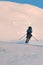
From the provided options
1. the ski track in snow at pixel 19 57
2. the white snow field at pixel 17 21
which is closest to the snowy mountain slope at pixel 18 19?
the white snow field at pixel 17 21

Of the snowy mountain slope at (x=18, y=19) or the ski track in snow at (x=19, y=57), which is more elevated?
the ski track in snow at (x=19, y=57)

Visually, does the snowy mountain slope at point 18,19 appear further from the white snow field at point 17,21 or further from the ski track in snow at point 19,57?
the ski track in snow at point 19,57

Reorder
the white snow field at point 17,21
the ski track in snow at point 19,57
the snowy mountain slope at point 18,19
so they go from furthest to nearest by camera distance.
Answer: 1. the snowy mountain slope at point 18,19
2. the white snow field at point 17,21
3. the ski track in snow at point 19,57

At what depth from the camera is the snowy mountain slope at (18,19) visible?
35684mm

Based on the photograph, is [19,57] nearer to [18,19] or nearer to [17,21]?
[17,21]

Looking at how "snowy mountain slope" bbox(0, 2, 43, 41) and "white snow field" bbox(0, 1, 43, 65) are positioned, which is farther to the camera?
"snowy mountain slope" bbox(0, 2, 43, 41)

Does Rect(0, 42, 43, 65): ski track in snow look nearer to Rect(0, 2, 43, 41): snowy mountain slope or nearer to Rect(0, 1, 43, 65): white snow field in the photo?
Rect(0, 1, 43, 65): white snow field

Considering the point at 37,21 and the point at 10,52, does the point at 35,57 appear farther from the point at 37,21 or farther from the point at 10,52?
the point at 37,21

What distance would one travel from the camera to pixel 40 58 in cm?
829

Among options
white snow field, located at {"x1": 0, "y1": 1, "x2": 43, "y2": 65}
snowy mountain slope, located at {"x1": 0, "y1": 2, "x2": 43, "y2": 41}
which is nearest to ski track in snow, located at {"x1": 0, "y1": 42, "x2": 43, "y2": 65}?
white snow field, located at {"x1": 0, "y1": 1, "x2": 43, "y2": 65}

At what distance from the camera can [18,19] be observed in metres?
40.0

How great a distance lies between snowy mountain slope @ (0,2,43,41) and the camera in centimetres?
3568

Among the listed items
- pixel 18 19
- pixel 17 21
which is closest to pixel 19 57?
pixel 17 21

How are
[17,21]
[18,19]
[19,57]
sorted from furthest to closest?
[18,19] → [17,21] → [19,57]
